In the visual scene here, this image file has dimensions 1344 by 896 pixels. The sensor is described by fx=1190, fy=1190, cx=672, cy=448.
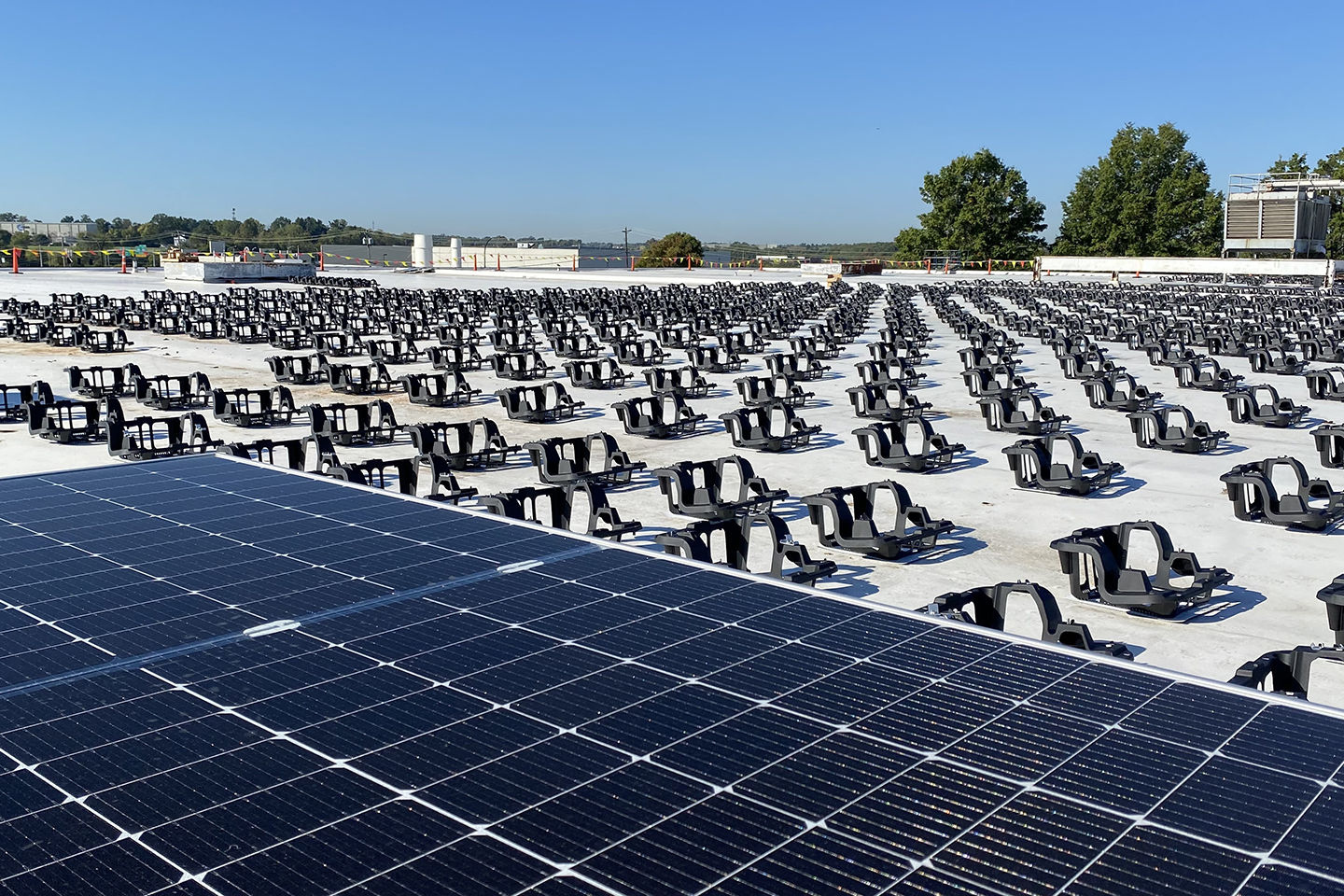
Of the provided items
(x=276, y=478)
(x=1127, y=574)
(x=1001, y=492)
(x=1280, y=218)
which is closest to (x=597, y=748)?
(x=276, y=478)

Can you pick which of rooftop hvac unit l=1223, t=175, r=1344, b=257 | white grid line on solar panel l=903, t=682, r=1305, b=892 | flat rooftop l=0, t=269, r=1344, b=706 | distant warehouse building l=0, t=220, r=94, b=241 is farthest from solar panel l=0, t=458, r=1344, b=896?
distant warehouse building l=0, t=220, r=94, b=241

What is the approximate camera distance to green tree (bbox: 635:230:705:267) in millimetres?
130750

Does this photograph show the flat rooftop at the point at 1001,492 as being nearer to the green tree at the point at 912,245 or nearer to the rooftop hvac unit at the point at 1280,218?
the rooftop hvac unit at the point at 1280,218

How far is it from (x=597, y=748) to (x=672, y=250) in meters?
132

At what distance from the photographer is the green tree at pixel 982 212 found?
139 metres


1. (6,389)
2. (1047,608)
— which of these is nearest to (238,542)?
(1047,608)

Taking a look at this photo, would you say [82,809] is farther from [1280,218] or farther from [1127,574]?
[1280,218]

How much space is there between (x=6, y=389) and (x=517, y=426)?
467 inches

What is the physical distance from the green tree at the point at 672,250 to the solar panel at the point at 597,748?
405 feet

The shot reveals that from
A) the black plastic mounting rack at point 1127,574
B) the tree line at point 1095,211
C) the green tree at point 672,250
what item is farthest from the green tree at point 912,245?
the black plastic mounting rack at point 1127,574

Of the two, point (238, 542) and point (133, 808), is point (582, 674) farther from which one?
point (238, 542)

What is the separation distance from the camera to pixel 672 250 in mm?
135875

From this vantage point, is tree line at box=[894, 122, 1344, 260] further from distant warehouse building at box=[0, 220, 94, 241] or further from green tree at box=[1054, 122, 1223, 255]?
distant warehouse building at box=[0, 220, 94, 241]

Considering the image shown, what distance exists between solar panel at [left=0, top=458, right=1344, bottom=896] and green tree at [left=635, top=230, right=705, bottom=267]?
123 meters
